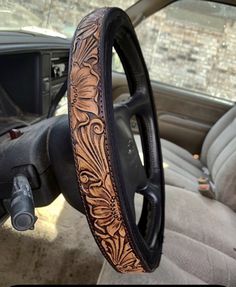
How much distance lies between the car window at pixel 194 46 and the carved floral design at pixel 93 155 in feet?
6.94

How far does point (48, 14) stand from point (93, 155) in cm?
170

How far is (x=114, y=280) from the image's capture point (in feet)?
3.26

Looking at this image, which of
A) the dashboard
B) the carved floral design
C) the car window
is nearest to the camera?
the carved floral design

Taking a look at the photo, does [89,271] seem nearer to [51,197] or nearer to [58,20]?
[51,197]

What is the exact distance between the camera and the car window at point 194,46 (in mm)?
2684

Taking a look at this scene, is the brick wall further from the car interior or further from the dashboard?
the dashboard

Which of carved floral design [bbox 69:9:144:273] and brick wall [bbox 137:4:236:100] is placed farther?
brick wall [bbox 137:4:236:100]

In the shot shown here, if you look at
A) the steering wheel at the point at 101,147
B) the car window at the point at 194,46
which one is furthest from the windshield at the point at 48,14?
the steering wheel at the point at 101,147

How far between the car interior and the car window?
49 centimetres

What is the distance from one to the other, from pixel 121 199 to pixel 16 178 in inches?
9.9

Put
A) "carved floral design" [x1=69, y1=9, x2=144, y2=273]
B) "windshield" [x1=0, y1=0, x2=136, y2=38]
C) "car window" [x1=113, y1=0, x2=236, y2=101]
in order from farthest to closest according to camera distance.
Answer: "car window" [x1=113, y1=0, x2=236, y2=101]
"windshield" [x1=0, y1=0, x2=136, y2=38]
"carved floral design" [x1=69, y1=9, x2=144, y2=273]

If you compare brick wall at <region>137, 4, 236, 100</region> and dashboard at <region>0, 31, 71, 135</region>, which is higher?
dashboard at <region>0, 31, 71, 135</region>

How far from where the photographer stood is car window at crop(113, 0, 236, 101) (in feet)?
8.81

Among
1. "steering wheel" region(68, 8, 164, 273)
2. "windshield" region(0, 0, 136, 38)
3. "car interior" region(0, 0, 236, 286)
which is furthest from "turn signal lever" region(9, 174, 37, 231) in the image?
"windshield" region(0, 0, 136, 38)
